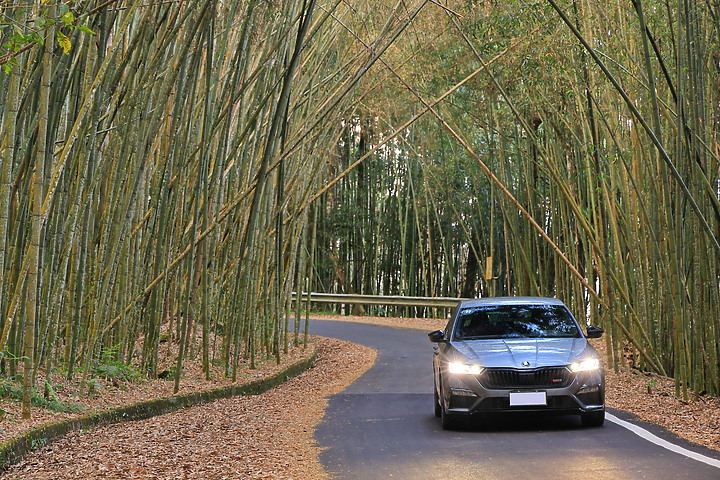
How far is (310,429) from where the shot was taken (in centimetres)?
699

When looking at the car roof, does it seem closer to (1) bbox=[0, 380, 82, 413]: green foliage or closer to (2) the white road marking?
(2) the white road marking

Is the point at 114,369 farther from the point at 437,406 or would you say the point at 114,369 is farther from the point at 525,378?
the point at 525,378

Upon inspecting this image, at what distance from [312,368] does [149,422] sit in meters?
6.07

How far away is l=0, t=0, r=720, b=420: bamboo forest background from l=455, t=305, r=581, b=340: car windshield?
116 cm

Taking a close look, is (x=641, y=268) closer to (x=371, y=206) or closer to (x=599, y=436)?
(x=599, y=436)

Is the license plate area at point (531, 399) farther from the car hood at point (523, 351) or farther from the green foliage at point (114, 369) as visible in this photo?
the green foliage at point (114, 369)

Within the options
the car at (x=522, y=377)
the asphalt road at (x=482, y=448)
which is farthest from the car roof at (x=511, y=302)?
the asphalt road at (x=482, y=448)

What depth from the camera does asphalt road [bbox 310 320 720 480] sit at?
4.93m

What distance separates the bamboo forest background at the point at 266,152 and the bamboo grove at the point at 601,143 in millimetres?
45

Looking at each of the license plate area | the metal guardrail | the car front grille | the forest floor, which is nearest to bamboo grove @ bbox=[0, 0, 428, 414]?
the forest floor

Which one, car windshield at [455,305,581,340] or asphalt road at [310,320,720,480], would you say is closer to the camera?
asphalt road at [310,320,720,480]

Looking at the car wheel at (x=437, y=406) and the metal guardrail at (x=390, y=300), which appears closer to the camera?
the car wheel at (x=437, y=406)

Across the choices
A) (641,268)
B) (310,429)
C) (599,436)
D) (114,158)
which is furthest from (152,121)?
(641,268)

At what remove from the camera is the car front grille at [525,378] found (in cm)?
659
